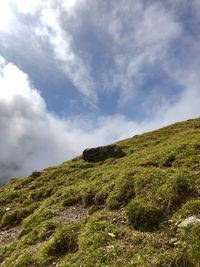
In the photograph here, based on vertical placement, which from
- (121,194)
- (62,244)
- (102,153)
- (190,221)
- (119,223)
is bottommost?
(190,221)

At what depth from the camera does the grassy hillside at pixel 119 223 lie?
556 inches

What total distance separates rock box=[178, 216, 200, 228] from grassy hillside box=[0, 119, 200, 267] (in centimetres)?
26

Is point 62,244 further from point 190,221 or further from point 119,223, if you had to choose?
point 190,221

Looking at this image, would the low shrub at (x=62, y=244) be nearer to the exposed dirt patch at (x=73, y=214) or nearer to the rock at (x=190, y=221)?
the exposed dirt patch at (x=73, y=214)

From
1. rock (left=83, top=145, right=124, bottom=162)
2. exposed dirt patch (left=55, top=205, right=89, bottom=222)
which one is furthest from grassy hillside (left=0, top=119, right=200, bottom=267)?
rock (left=83, top=145, right=124, bottom=162)

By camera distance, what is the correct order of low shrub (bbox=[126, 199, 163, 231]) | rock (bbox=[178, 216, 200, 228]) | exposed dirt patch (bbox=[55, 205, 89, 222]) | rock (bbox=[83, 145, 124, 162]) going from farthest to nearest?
rock (bbox=[83, 145, 124, 162]) < exposed dirt patch (bbox=[55, 205, 89, 222]) < low shrub (bbox=[126, 199, 163, 231]) < rock (bbox=[178, 216, 200, 228])

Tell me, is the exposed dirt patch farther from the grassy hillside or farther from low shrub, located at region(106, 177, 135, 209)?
low shrub, located at region(106, 177, 135, 209)

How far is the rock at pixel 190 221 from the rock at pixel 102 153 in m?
23.6

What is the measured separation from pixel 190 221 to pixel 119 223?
3.97m

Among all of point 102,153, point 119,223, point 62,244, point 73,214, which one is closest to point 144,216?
point 119,223

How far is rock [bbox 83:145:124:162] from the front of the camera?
39.3m

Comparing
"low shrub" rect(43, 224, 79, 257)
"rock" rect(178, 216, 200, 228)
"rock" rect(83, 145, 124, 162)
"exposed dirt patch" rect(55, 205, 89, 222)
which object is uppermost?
"rock" rect(83, 145, 124, 162)

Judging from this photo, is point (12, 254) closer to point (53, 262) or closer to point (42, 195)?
point (53, 262)

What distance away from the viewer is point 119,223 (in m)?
17.6
